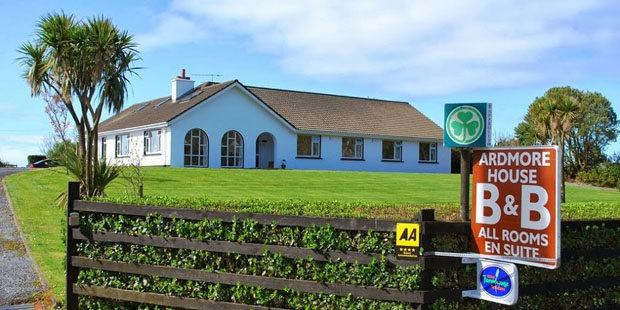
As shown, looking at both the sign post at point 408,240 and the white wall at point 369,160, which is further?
the white wall at point 369,160

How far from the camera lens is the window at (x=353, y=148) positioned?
42781mm

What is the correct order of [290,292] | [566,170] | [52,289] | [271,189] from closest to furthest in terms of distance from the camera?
[290,292] < [52,289] < [271,189] < [566,170]

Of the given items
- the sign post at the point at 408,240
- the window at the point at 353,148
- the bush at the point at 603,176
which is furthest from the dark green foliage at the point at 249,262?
the bush at the point at 603,176

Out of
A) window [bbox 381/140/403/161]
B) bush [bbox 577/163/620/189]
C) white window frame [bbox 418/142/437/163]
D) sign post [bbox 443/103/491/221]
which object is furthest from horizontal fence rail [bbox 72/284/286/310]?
white window frame [bbox 418/142/437/163]

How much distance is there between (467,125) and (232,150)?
108 ft

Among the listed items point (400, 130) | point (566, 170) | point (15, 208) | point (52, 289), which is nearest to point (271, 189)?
point (15, 208)

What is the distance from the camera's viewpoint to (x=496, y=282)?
530cm

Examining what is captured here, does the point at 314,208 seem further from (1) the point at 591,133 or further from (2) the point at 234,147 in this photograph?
(1) the point at 591,133

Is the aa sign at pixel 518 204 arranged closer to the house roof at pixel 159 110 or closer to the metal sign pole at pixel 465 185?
the metal sign pole at pixel 465 185

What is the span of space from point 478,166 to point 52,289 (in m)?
6.33

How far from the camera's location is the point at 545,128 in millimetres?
26859

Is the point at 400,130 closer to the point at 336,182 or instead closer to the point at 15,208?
the point at 336,182

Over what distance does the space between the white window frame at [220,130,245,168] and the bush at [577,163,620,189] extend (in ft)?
75.2

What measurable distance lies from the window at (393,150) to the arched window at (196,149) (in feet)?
45.8
